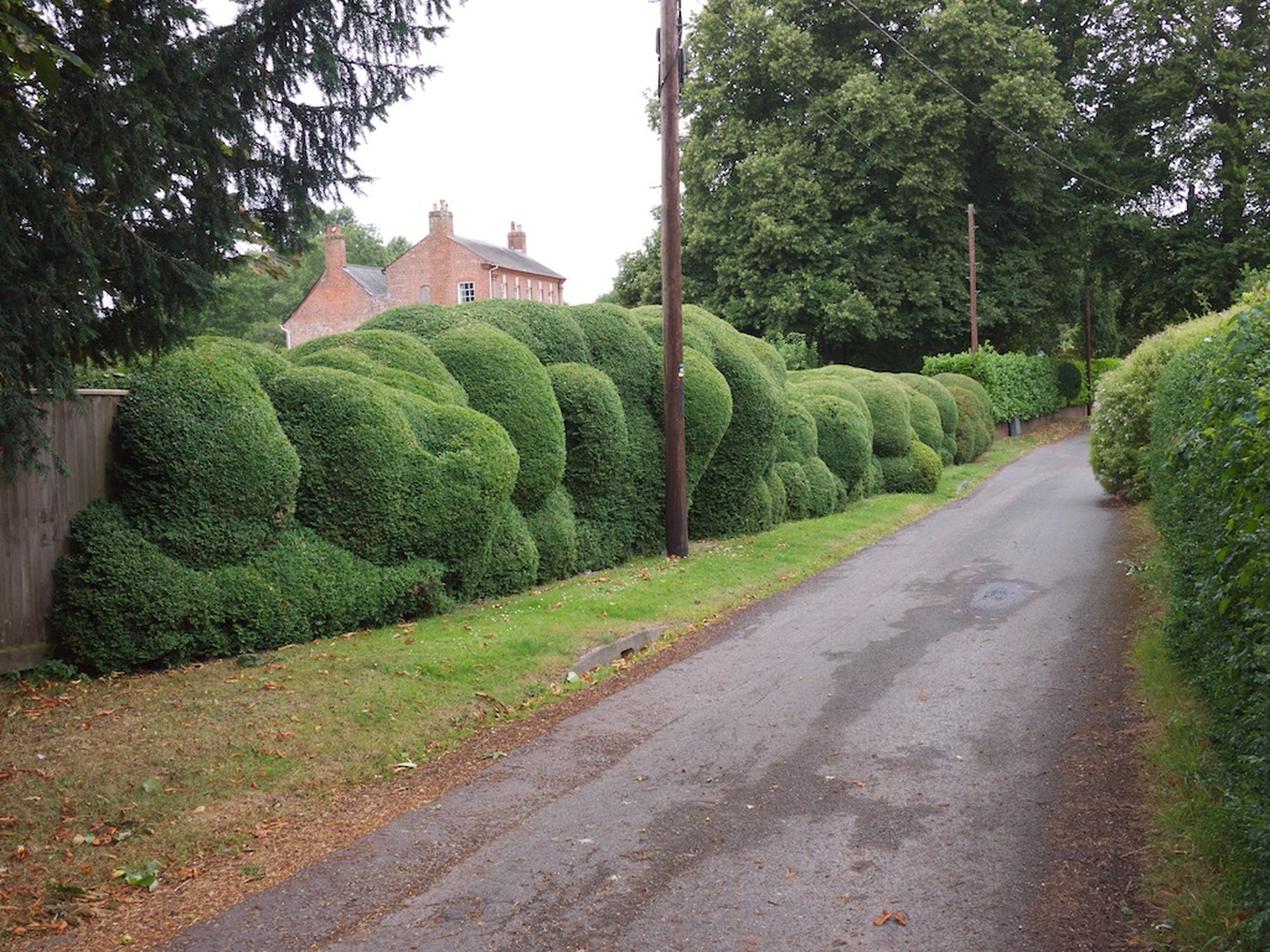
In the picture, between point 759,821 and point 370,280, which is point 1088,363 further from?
point 759,821

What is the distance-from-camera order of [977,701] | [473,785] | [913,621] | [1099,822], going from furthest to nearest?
[913,621] → [977,701] → [473,785] → [1099,822]

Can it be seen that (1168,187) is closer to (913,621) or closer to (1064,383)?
(1064,383)

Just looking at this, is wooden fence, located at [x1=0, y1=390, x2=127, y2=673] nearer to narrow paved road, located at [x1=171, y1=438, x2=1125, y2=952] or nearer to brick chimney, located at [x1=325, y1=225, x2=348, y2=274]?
narrow paved road, located at [x1=171, y1=438, x2=1125, y2=952]

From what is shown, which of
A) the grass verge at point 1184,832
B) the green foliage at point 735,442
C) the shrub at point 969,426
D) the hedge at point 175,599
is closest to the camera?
the grass verge at point 1184,832

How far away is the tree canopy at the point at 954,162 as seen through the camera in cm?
3775

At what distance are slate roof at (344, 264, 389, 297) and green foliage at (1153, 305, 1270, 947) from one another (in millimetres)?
52455

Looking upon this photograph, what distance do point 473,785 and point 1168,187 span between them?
145 ft

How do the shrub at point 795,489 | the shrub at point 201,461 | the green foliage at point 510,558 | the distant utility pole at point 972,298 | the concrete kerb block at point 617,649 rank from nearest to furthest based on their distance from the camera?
the shrub at point 201,461 < the concrete kerb block at point 617,649 < the green foliage at point 510,558 < the shrub at point 795,489 < the distant utility pole at point 972,298

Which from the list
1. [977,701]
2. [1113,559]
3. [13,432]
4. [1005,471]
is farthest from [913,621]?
[1005,471]

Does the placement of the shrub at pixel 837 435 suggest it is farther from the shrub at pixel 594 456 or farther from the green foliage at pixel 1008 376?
the green foliage at pixel 1008 376

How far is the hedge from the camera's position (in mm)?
8203

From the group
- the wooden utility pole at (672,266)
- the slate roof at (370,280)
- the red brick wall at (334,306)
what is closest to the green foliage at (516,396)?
the wooden utility pole at (672,266)

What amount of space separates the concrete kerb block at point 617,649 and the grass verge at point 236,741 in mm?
94

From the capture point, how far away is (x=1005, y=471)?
3002 centimetres
